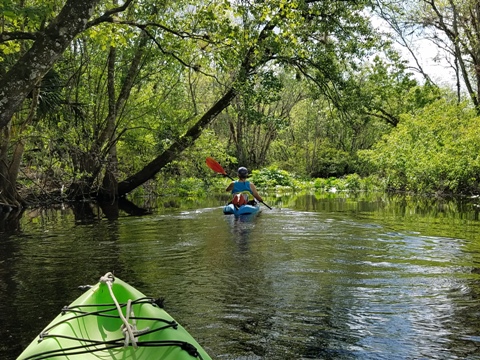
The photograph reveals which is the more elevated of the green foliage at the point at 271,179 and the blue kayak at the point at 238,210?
the green foliage at the point at 271,179

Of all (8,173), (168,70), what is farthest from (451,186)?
(8,173)

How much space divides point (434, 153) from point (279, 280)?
53.5ft

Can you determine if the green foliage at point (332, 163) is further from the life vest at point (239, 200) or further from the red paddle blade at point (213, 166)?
the life vest at point (239, 200)

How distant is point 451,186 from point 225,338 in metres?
17.7

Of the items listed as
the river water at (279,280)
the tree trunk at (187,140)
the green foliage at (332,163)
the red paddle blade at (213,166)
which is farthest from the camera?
the green foliage at (332,163)

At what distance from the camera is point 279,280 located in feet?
18.1

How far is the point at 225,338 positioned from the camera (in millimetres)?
3717

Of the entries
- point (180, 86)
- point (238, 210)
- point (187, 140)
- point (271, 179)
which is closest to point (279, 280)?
point (238, 210)

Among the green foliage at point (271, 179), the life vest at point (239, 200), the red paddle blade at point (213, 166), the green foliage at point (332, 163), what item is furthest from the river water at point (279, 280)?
the green foliage at point (332, 163)

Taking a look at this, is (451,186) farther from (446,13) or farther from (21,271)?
(21,271)

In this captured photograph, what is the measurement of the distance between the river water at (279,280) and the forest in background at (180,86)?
2392 millimetres

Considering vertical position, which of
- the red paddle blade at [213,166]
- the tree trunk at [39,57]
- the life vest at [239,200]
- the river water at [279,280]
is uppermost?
the tree trunk at [39,57]

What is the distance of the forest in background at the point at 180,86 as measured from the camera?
368 inches

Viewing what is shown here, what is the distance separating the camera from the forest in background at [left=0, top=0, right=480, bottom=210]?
935cm
